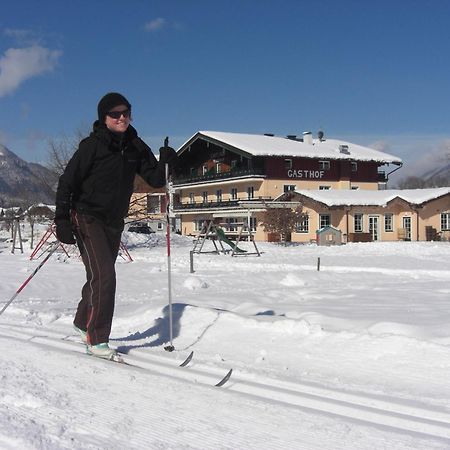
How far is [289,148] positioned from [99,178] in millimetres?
46527

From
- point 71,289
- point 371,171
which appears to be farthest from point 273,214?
point 71,289

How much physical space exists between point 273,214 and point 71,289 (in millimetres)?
26380

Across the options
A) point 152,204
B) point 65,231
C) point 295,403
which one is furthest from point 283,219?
point 295,403

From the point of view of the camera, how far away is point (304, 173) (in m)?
49.5

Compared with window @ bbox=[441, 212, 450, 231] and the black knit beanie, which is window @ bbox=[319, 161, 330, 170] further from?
the black knit beanie

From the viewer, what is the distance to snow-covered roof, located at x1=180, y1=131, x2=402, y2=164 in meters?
47.9

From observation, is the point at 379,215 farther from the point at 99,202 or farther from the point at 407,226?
the point at 99,202

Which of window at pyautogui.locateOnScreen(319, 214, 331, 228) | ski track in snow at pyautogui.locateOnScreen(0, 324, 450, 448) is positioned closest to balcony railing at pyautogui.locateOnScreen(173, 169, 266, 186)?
window at pyautogui.locateOnScreen(319, 214, 331, 228)

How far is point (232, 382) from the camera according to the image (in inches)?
147

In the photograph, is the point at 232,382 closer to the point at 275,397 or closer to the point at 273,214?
the point at 275,397

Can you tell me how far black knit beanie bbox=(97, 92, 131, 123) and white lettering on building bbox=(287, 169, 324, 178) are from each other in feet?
147

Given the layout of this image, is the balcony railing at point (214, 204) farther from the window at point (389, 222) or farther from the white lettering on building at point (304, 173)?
the window at point (389, 222)

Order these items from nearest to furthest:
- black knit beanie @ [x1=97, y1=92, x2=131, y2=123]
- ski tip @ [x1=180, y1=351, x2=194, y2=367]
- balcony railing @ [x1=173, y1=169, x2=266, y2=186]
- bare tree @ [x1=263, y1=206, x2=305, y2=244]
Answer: ski tip @ [x1=180, y1=351, x2=194, y2=367]
black knit beanie @ [x1=97, y1=92, x2=131, y2=123]
bare tree @ [x1=263, y1=206, x2=305, y2=244]
balcony railing @ [x1=173, y1=169, x2=266, y2=186]

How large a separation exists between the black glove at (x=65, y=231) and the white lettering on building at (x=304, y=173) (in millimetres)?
45027
